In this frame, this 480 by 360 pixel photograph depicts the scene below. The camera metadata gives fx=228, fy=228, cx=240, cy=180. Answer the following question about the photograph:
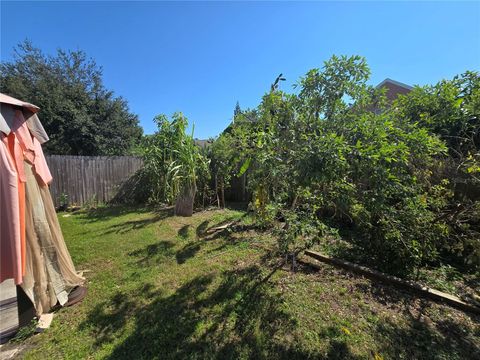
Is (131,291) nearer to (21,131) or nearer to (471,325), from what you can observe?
(21,131)

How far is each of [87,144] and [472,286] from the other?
690 inches

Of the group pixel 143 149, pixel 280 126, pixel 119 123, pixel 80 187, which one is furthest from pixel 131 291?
Result: pixel 119 123

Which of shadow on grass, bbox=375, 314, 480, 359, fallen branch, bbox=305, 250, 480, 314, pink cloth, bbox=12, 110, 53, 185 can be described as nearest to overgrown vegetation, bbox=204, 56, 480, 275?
fallen branch, bbox=305, 250, 480, 314

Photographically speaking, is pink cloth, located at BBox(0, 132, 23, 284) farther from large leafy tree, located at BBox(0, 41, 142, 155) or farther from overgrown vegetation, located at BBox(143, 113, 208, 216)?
large leafy tree, located at BBox(0, 41, 142, 155)

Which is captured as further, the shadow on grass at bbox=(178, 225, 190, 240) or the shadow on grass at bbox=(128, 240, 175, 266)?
the shadow on grass at bbox=(178, 225, 190, 240)

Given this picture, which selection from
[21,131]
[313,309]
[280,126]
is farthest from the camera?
[280,126]

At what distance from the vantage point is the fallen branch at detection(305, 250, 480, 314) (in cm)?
257

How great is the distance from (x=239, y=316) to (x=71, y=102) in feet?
56.9

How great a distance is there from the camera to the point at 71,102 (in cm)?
1448

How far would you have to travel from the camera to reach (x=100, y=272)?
3354 mm

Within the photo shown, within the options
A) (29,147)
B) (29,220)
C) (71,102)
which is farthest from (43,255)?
(71,102)

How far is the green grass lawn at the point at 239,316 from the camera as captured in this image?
1999 millimetres

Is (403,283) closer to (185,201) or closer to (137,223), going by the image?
(185,201)

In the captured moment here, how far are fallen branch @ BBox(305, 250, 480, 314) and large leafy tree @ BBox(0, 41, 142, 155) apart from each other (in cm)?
1571
